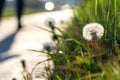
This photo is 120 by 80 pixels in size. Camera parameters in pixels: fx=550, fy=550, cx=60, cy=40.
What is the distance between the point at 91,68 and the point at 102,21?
2.27 feet

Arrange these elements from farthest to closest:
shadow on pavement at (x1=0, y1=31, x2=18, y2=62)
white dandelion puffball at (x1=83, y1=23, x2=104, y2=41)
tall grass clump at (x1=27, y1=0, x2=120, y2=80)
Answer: shadow on pavement at (x1=0, y1=31, x2=18, y2=62), white dandelion puffball at (x1=83, y1=23, x2=104, y2=41), tall grass clump at (x1=27, y1=0, x2=120, y2=80)

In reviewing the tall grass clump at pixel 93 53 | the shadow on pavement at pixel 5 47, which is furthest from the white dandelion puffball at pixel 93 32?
the shadow on pavement at pixel 5 47

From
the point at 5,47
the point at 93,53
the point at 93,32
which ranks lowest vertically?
the point at 5,47

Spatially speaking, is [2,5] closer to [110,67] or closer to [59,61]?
[59,61]

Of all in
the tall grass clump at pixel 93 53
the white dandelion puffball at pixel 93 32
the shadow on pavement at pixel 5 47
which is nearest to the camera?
the tall grass clump at pixel 93 53

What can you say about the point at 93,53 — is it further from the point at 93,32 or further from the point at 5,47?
the point at 5,47

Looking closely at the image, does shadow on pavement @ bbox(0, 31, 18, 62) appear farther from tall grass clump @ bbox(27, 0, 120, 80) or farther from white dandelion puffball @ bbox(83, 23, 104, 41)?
white dandelion puffball @ bbox(83, 23, 104, 41)

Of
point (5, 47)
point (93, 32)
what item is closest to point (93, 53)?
point (93, 32)

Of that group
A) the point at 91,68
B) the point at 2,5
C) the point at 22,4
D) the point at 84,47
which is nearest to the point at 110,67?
the point at 91,68

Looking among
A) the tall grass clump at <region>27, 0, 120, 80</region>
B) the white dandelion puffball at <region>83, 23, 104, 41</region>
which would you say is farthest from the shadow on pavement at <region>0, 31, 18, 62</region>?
the white dandelion puffball at <region>83, 23, 104, 41</region>

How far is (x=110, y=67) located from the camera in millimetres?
2734

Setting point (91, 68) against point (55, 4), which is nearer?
point (91, 68)

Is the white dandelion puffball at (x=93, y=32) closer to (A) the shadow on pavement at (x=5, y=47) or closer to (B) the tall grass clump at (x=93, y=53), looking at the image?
(B) the tall grass clump at (x=93, y=53)

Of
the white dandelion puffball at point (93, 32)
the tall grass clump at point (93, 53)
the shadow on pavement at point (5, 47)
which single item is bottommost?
the shadow on pavement at point (5, 47)
